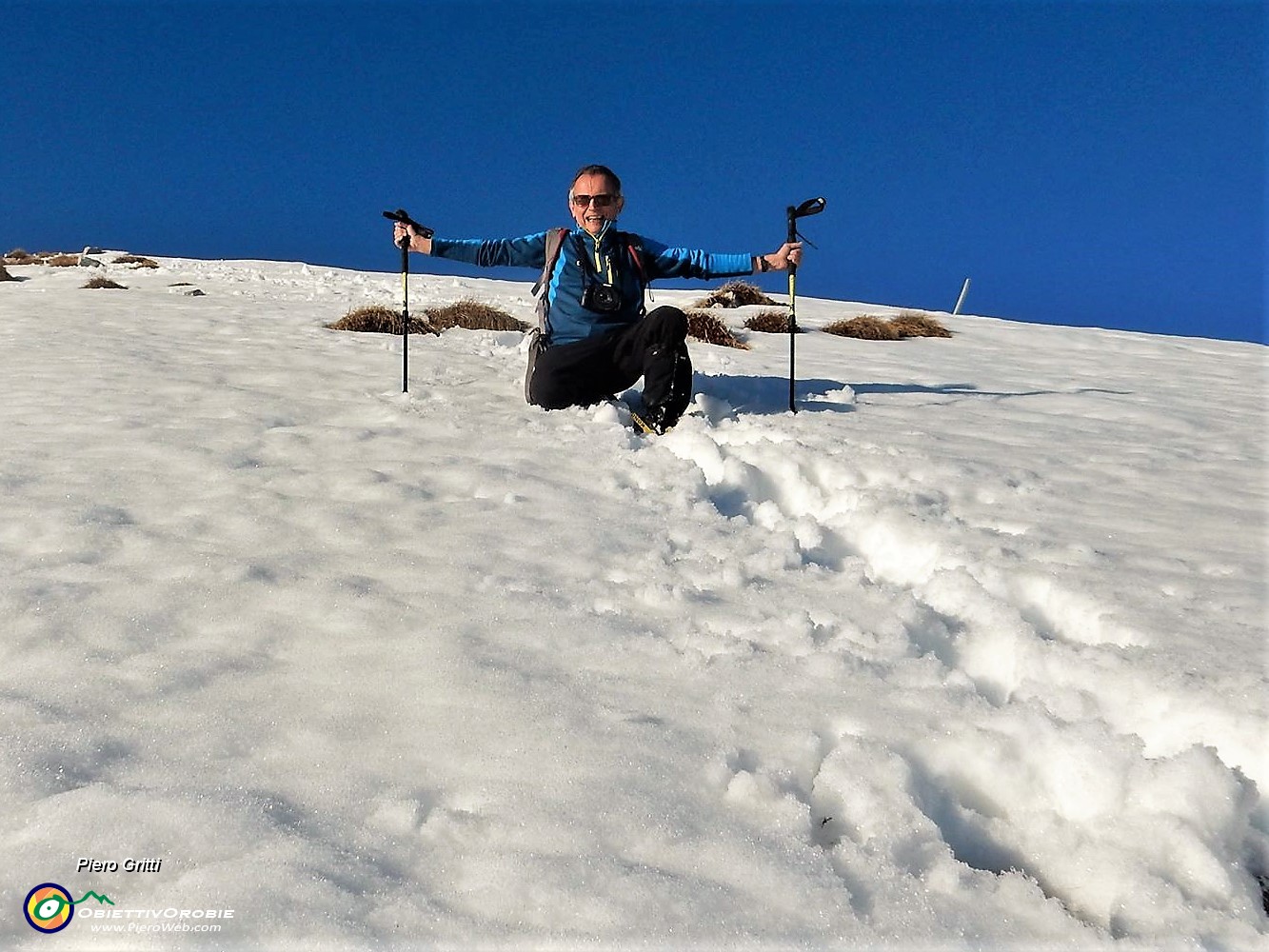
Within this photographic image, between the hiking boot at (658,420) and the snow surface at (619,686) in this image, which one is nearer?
the snow surface at (619,686)

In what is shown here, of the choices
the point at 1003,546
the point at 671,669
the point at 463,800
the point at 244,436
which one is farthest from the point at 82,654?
the point at 1003,546

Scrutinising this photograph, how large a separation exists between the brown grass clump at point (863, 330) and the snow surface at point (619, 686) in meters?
7.49

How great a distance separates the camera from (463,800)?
1696 mm

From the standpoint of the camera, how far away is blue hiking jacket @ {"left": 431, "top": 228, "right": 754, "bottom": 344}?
5.30 meters

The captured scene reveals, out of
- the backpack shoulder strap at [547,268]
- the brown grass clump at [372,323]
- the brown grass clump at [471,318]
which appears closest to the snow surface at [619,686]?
the backpack shoulder strap at [547,268]

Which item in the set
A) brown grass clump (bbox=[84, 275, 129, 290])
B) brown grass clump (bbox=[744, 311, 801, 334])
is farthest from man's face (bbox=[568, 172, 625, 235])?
brown grass clump (bbox=[84, 275, 129, 290])

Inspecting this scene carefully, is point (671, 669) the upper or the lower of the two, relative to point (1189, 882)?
upper

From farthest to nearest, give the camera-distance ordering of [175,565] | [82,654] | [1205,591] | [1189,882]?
[1205,591] < [175,565] < [82,654] < [1189,882]

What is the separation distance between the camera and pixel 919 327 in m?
12.6

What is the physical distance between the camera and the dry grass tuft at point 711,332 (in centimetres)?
1011

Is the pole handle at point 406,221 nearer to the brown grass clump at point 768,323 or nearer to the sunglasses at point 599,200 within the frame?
the sunglasses at point 599,200

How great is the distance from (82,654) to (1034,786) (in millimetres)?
2542

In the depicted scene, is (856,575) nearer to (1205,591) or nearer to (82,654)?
(1205,591)

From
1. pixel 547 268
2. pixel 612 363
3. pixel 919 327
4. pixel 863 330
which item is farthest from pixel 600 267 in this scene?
pixel 919 327
